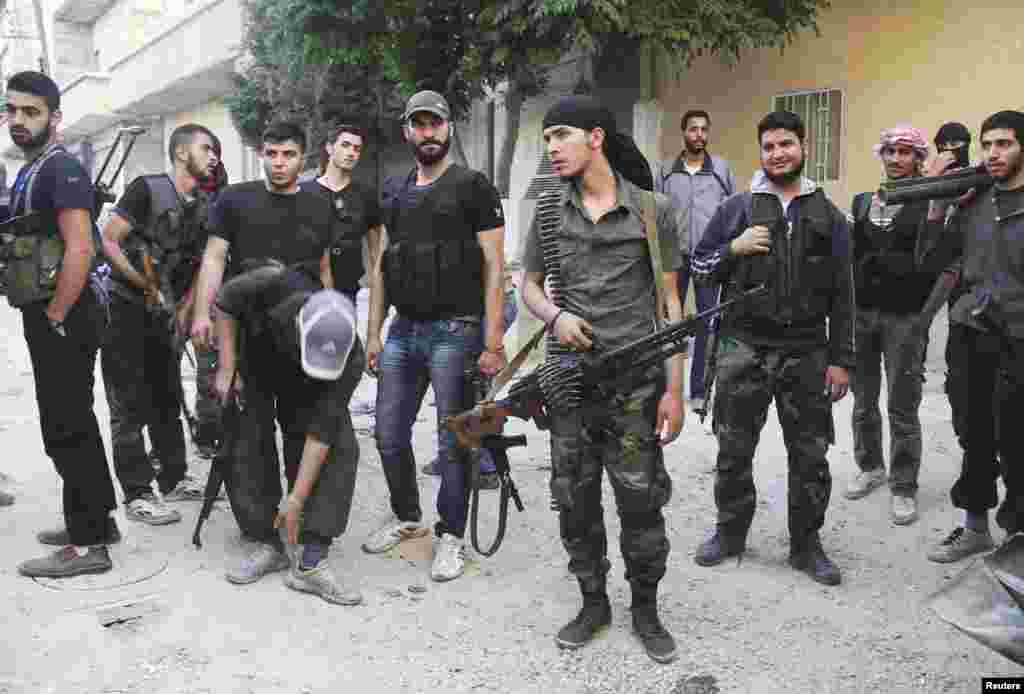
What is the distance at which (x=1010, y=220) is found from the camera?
12.8ft

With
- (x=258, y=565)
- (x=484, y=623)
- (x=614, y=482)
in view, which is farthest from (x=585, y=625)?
(x=258, y=565)

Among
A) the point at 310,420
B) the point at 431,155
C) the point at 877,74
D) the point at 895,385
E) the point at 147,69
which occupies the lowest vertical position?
the point at 895,385

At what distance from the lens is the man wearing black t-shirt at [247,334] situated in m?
3.86

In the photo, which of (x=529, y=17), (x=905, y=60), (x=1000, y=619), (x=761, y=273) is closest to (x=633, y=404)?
(x=761, y=273)

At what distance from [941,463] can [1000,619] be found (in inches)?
145

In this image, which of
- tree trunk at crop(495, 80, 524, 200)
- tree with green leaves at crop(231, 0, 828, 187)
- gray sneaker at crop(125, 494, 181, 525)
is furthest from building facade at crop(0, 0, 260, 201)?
gray sneaker at crop(125, 494, 181, 525)

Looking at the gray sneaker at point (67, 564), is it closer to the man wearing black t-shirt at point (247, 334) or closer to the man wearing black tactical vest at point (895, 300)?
the man wearing black t-shirt at point (247, 334)

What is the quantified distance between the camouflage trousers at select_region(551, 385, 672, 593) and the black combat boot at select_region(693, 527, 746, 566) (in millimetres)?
922

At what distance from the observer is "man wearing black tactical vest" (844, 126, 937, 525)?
4766 millimetres

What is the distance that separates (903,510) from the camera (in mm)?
4773

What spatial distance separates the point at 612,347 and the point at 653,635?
3.61 feet

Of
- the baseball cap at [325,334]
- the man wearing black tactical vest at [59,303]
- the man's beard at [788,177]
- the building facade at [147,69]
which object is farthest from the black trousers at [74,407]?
the building facade at [147,69]

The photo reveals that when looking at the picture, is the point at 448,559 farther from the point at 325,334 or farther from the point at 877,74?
the point at 877,74

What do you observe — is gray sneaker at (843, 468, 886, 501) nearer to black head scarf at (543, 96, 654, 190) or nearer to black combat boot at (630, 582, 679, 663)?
black combat boot at (630, 582, 679, 663)
